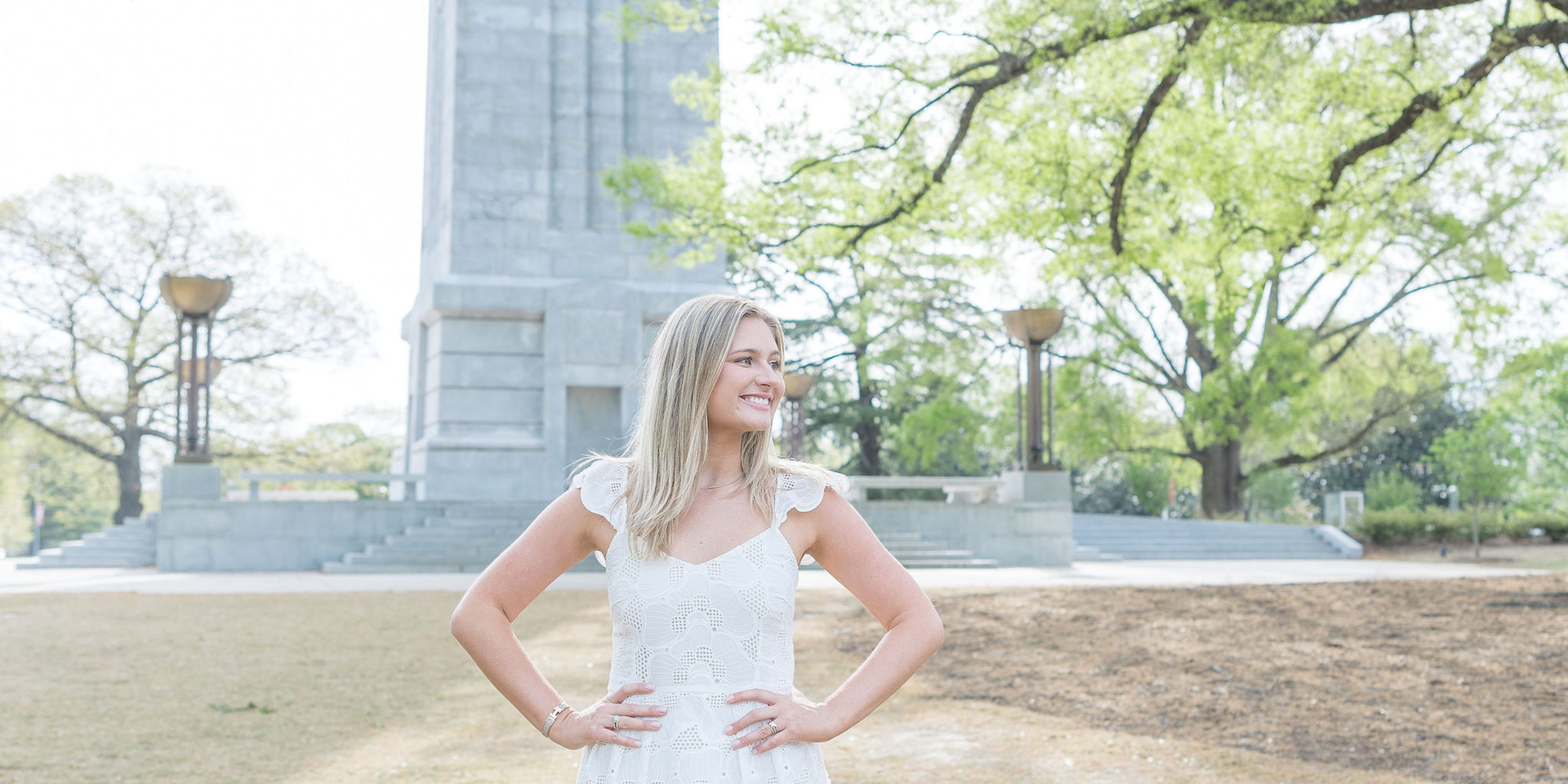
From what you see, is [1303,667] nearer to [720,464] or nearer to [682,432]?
[720,464]

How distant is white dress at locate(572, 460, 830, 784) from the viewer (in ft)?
7.79

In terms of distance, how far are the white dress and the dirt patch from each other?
174 inches

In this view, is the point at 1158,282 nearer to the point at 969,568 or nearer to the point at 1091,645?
the point at 969,568

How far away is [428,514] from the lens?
20875mm

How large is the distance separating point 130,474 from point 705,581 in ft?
120

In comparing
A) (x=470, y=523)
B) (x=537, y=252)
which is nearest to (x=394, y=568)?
(x=470, y=523)

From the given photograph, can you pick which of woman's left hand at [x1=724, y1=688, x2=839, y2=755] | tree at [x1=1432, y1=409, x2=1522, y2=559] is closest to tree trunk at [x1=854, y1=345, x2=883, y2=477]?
tree at [x1=1432, y1=409, x2=1522, y2=559]

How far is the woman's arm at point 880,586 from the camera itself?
2570 millimetres

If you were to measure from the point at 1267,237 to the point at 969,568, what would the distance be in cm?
751

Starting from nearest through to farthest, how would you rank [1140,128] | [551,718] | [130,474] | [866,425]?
1. [551,718]
2. [1140,128]
3. [866,425]
4. [130,474]

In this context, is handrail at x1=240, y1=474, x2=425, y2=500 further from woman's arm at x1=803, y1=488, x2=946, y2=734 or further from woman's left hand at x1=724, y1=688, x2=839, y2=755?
woman's left hand at x1=724, y1=688, x2=839, y2=755

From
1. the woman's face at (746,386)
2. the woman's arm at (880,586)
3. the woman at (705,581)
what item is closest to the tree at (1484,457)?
the woman's arm at (880,586)

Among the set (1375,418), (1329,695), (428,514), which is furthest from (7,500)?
(1329,695)

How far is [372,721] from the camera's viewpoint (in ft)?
22.7
